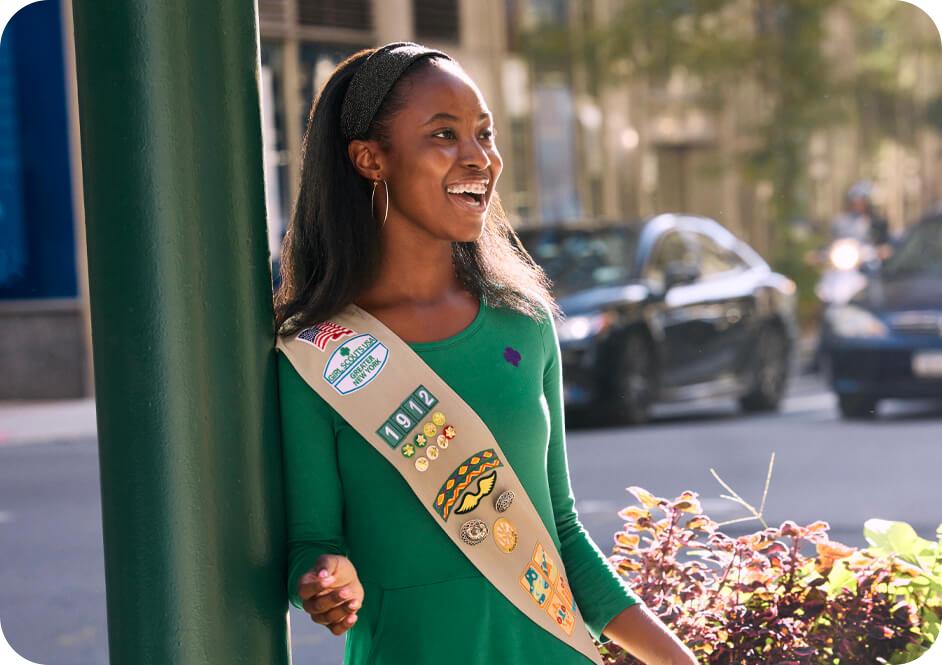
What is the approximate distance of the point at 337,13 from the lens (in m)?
18.9

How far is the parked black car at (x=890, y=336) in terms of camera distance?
36.4 feet

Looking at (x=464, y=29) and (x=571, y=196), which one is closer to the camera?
(x=464, y=29)

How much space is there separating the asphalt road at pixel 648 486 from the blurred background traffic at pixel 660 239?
0.03m

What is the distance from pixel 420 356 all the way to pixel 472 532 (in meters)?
0.25

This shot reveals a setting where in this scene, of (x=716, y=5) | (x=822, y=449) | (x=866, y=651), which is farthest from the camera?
(x=716, y=5)

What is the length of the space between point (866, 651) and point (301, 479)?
4.38 ft

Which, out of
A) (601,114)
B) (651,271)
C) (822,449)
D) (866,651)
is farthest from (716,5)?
(866,651)

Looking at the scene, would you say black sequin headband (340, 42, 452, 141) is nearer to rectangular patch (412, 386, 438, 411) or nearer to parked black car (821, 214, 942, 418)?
rectangular patch (412, 386, 438, 411)

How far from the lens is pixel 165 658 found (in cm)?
194

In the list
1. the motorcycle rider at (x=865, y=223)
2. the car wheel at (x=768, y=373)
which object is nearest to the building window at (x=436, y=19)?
the motorcycle rider at (x=865, y=223)

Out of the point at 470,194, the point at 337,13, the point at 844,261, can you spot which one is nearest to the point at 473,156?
the point at 470,194

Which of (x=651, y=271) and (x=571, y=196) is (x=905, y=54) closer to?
(x=571, y=196)

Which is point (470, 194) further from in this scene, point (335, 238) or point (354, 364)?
point (354, 364)

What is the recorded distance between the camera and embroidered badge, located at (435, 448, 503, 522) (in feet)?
6.72
